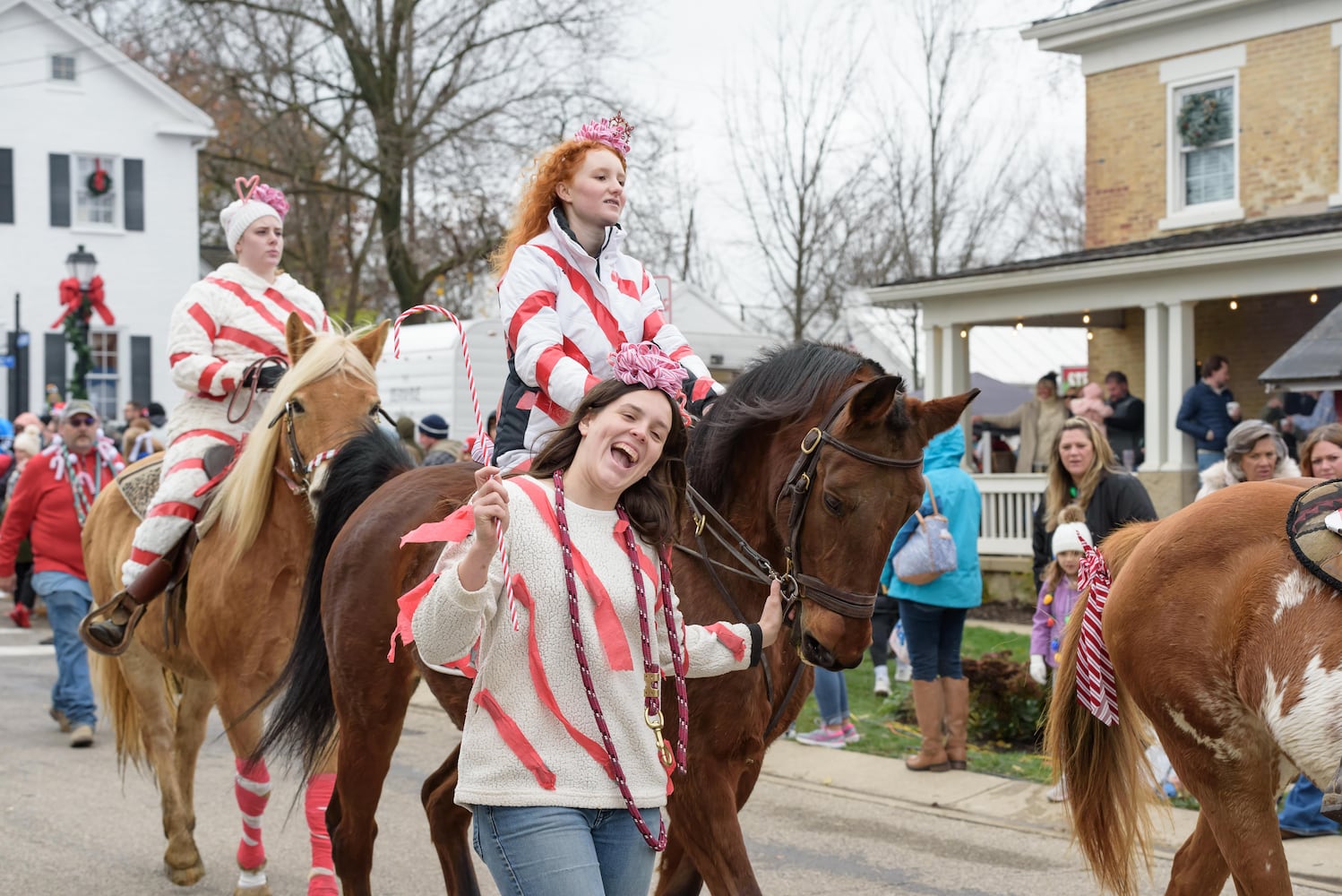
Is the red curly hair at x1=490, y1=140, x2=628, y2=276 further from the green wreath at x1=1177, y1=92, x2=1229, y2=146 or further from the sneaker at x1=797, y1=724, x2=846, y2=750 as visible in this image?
the green wreath at x1=1177, y1=92, x2=1229, y2=146

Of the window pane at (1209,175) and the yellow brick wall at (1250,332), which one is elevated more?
the window pane at (1209,175)

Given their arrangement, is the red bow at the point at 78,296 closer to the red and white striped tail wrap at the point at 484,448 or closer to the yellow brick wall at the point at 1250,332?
the yellow brick wall at the point at 1250,332

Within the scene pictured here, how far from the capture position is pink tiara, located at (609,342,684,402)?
10.2 feet

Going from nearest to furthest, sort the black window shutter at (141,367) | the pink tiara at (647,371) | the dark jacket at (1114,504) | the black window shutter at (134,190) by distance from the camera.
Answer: the pink tiara at (647,371)
the dark jacket at (1114,504)
the black window shutter at (141,367)
the black window shutter at (134,190)

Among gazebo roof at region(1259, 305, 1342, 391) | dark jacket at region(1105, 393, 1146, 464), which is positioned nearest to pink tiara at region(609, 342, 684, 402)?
gazebo roof at region(1259, 305, 1342, 391)

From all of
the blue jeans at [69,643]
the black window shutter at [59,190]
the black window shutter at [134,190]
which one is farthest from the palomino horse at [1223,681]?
the black window shutter at [134,190]

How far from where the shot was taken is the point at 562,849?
2.87 m

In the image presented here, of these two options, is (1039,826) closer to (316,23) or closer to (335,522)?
(335,522)

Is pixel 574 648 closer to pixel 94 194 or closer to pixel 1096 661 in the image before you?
pixel 1096 661

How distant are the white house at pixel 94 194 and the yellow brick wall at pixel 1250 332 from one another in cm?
2294

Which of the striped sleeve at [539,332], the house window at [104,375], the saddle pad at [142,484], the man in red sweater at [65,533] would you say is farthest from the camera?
the house window at [104,375]

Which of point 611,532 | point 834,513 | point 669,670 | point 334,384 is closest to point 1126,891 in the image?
point 834,513

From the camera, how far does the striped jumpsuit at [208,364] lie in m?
6.01

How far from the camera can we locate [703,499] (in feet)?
13.6
